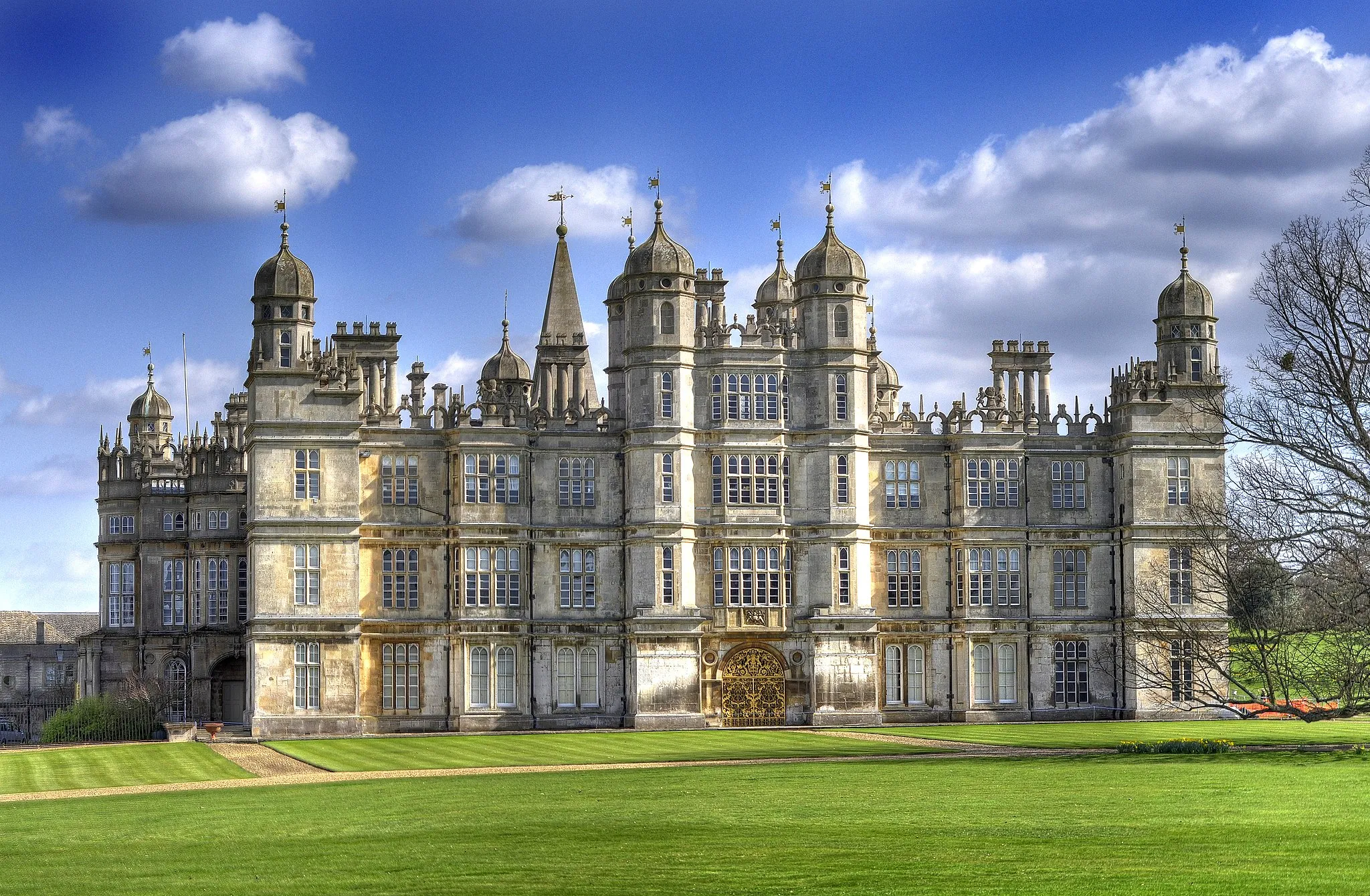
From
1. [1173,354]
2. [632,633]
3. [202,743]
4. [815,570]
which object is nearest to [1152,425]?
[1173,354]

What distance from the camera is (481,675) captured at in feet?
225

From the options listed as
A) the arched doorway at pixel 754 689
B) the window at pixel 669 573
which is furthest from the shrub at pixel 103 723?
the arched doorway at pixel 754 689

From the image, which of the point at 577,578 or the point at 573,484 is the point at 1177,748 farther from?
the point at 573,484

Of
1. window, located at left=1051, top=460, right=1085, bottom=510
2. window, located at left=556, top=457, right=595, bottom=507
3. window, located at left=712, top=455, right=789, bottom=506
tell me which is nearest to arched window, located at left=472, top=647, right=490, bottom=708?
window, located at left=556, top=457, right=595, bottom=507

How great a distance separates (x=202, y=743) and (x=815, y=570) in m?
22.3

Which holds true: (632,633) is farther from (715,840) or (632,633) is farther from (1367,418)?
(715,840)

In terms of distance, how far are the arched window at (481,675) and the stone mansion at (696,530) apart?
0.31ft

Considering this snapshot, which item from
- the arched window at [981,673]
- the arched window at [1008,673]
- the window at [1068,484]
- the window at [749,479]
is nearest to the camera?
the window at [749,479]

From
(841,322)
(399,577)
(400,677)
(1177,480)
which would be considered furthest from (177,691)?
(1177,480)

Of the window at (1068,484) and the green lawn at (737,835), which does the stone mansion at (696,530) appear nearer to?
the window at (1068,484)

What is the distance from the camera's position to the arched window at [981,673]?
72.0 metres

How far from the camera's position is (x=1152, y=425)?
235 ft

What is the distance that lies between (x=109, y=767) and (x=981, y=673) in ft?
112

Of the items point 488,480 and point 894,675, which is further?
point 894,675
